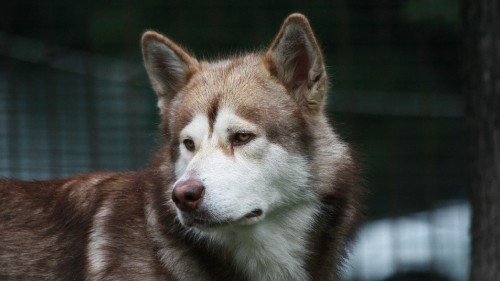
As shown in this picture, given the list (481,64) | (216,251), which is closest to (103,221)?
(216,251)

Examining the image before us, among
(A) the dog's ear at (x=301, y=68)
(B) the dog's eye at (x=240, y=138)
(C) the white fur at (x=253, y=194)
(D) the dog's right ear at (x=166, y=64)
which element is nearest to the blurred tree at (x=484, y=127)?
(A) the dog's ear at (x=301, y=68)

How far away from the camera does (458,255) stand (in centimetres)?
912

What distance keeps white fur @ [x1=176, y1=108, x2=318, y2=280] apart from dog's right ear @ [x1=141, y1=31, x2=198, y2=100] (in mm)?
411

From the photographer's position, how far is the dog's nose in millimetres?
4492

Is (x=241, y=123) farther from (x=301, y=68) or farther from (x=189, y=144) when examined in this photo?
(x=301, y=68)

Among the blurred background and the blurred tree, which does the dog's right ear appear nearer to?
the blurred tree

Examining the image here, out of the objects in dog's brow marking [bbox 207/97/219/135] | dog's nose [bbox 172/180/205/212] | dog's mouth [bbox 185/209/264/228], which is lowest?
dog's mouth [bbox 185/209/264/228]

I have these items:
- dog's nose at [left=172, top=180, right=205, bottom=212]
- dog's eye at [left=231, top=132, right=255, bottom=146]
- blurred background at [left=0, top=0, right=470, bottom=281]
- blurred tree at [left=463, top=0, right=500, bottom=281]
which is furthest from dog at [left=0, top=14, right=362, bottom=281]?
blurred background at [left=0, top=0, right=470, bottom=281]

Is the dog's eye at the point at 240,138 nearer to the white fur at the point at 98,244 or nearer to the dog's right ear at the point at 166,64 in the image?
the dog's right ear at the point at 166,64

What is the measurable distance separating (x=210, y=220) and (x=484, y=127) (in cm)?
254

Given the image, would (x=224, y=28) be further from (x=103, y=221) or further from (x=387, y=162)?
(x=103, y=221)

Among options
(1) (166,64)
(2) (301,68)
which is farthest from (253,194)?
(1) (166,64)

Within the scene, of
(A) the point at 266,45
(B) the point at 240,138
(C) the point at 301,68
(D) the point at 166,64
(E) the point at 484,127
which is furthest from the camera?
(A) the point at 266,45

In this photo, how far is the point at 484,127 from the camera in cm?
654
